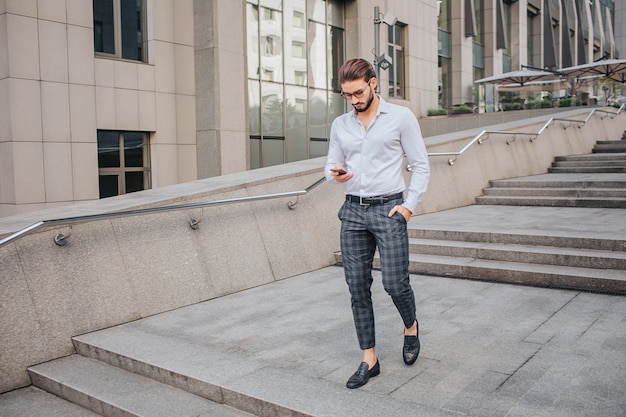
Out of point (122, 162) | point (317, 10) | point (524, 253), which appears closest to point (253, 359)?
point (524, 253)

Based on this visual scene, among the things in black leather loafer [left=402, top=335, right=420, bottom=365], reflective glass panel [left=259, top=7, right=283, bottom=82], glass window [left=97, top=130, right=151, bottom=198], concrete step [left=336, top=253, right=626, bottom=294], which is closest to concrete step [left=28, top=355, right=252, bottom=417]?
black leather loafer [left=402, top=335, right=420, bottom=365]

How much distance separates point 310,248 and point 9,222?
3.56m

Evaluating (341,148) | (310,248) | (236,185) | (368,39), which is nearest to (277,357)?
(341,148)

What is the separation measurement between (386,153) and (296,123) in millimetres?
17731

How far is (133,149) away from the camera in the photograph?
53.2 feet

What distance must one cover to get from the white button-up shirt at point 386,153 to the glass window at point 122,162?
42.0 feet

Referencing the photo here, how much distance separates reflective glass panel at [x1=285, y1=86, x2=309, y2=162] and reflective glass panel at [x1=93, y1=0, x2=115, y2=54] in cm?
684

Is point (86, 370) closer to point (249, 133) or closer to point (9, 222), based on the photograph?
point (9, 222)

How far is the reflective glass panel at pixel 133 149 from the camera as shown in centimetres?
1600

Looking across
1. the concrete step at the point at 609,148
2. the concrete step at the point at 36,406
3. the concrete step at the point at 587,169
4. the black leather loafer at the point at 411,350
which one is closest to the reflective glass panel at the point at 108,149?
the concrete step at the point at 587,169

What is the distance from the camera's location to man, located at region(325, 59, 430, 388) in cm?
369

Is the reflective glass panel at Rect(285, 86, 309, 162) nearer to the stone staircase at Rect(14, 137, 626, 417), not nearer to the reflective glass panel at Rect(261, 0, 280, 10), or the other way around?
the reflective glass panel at Rect(261, 0, 280, 10)

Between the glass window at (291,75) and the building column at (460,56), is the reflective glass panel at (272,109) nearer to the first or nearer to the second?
the glass window at (291,75)

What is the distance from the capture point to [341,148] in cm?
391
